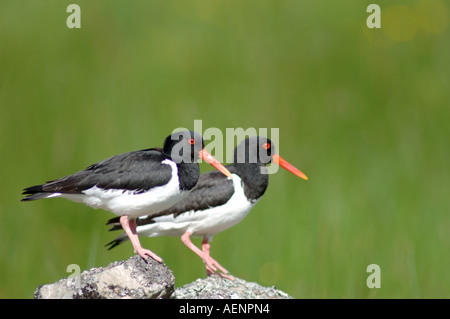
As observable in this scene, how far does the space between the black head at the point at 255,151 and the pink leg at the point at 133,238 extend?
69.3 inches

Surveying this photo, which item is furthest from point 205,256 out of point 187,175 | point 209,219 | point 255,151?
point 187,175

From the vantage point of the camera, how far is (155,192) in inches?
202

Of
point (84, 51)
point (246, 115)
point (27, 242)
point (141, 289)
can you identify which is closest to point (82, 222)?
point (27, 242)

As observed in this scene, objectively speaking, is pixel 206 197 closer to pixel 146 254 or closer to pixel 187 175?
pixel 187 175

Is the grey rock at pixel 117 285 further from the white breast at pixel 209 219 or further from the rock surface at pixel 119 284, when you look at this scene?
the white breast at pixel 209 219

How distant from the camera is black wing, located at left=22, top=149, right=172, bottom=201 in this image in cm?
516

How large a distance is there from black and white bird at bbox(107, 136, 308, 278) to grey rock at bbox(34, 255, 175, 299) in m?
1.83

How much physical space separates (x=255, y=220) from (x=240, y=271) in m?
0.95

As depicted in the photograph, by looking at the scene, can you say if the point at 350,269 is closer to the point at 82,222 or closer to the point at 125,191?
the point at 82,222

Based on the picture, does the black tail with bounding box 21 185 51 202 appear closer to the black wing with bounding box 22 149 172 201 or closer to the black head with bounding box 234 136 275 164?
the black wing with bounding box 22 149 172 201

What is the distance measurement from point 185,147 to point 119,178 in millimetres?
557

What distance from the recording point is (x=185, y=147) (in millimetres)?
5266

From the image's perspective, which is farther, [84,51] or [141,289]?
[84,51]

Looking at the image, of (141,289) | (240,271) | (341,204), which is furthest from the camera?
(341,204)
